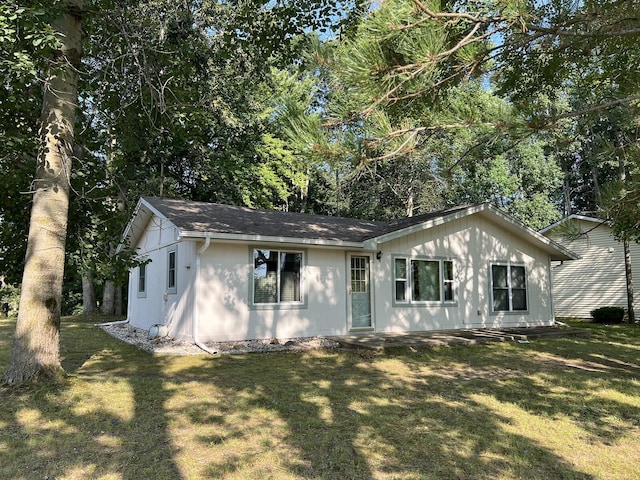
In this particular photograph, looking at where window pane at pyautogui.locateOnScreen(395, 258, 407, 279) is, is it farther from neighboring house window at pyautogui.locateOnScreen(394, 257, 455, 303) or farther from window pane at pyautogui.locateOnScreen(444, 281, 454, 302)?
window pane at pyautogui.locateOnScreen(444, 281, 454, 302)

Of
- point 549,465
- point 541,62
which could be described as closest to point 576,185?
point 541,62

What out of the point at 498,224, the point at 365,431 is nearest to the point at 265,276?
the point at 365,431

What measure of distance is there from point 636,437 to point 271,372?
4.51 meters

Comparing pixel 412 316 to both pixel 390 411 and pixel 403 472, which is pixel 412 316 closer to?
pixel 390 411

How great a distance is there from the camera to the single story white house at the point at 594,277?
17.4m

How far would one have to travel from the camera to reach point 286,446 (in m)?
3.72

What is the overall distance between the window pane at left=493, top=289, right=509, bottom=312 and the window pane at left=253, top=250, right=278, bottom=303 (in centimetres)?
670

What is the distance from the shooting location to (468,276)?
1256 cm

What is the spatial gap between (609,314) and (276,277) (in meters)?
13.4

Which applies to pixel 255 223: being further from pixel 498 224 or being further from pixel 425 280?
pixel 498 224

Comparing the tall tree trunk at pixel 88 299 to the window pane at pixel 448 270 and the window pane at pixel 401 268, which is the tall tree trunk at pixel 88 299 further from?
the window pane at pixel 448 270

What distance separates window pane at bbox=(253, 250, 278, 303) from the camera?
9.80 meters

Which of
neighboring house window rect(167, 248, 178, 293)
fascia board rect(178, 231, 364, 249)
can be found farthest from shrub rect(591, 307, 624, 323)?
neighboring house window rect(167, 248, 178, 293)

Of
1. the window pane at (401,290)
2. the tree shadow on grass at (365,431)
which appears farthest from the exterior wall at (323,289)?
the tree shadow on grass at (365,431)
